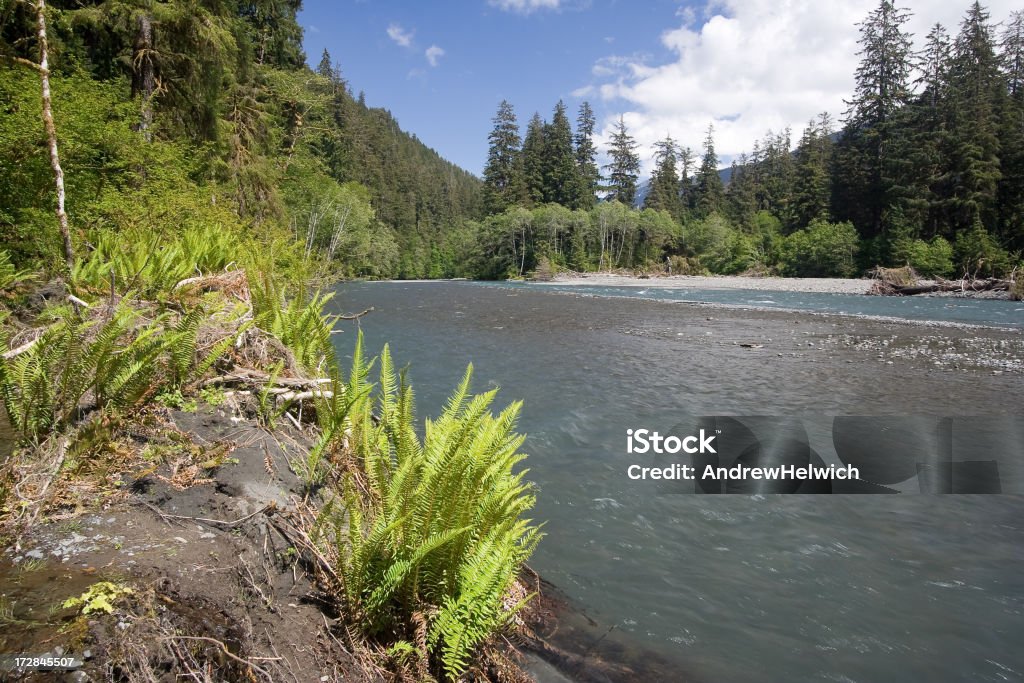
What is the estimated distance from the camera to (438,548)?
2.53 meters

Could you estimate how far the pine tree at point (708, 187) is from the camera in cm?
8012

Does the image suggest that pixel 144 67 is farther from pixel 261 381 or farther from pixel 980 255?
pixel 980 255

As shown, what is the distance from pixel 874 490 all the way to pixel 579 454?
3.13m

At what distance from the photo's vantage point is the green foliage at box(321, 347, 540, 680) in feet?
7.65

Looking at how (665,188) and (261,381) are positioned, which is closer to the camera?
(261,381)

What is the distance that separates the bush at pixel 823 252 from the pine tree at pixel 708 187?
85.7 ft

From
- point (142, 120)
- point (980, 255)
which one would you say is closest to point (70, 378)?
point (142, 120)

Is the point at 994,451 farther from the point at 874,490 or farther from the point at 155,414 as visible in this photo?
the point at 155,414

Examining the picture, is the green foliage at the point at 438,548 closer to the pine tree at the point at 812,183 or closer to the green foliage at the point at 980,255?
the green foliage at the point at 980,255

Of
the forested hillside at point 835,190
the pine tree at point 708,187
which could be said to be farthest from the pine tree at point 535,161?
the pine tree at point 708,187

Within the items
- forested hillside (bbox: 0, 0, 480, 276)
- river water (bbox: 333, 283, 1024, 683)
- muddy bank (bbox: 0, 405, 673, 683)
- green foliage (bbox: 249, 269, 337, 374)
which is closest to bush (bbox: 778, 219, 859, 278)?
river water (bbox: 333, 283, 1024, 683)

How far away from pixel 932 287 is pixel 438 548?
137 feet

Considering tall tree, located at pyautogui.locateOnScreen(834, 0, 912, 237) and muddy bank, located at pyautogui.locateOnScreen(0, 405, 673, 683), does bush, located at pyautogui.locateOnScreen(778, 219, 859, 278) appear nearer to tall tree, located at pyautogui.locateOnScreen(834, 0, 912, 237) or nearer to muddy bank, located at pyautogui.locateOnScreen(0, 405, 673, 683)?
tall tree, located at pyautogui.locateOnScreen(834, 0, 912, 237)

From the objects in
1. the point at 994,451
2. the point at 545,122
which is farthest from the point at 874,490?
the point at 545,122
